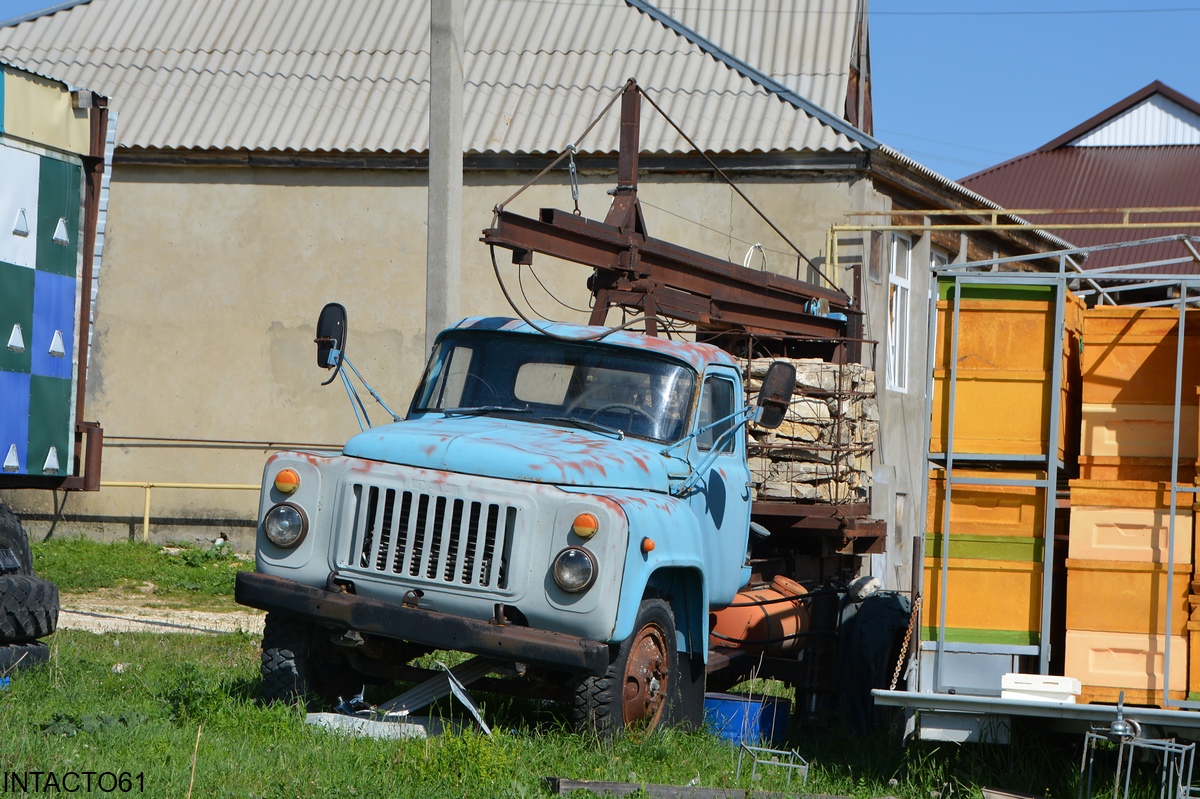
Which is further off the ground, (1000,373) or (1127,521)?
(1000,373)

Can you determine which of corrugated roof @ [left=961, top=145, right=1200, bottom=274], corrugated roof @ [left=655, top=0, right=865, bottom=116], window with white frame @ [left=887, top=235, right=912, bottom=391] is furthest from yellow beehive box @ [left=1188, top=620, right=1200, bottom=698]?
corrugated roof @ [left=961, top=145, right=1200, bottom=274]

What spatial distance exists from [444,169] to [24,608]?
5113mm

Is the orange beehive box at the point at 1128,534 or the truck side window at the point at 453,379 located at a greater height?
the truck side window at the point at 453,379

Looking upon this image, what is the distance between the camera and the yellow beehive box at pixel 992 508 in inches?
257

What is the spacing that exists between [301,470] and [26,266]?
9.97 feet

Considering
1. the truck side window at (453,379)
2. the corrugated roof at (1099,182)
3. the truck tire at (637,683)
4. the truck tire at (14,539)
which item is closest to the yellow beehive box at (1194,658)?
the truck tire at (637,683)

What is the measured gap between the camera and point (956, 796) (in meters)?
6.58

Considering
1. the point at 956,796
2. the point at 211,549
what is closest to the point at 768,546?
the point at 956,796

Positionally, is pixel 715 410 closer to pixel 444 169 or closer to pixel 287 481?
pixel 287 481

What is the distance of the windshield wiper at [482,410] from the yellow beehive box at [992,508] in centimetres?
252

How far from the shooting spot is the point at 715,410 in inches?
331

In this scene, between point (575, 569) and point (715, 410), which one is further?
point (715, 410)

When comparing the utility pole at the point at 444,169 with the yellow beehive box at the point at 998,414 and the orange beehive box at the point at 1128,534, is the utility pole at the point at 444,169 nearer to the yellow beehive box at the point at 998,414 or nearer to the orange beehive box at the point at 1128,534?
the yellow beehive box at the point at 998,414

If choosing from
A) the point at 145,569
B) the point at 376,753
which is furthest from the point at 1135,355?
the point at 145,569
